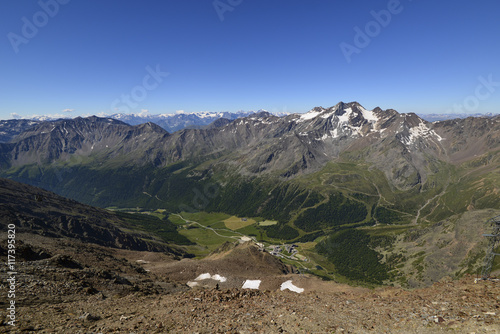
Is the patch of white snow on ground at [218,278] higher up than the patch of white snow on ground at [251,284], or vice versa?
the patch of white snow on ground at [218,278]

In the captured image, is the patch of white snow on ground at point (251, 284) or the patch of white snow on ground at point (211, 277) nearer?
the patch of white snow on ground at point (251, 284)

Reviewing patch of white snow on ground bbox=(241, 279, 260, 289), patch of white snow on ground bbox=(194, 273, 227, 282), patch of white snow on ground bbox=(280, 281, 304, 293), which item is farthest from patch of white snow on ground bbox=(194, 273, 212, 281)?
patch of white snow on ground bbox=(280, 281, 304, 293)

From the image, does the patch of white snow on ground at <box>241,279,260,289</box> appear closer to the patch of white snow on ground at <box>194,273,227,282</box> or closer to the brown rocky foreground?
the patch of white snow on ground at <box>194,273,227,282</box>

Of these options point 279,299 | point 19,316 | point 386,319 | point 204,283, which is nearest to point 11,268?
point 19,316

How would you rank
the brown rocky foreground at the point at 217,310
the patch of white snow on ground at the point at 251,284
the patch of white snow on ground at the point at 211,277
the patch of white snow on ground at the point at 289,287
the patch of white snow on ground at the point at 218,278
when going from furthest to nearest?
the patch of white snow on ground at the point at 211,277 < the patch of white snow on ground at the point at 218,278 < the patch of white snow on ground at the point at 251,284 < the patch of white snow on ground at the point at 289,287 < the brown rocky foreground at the point at 217,310

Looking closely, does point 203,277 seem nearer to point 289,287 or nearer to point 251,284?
point 251,284

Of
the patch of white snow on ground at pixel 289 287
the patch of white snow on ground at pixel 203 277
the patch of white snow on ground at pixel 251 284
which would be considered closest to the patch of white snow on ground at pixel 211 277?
the patch of white snow on ground at pixel 203 277

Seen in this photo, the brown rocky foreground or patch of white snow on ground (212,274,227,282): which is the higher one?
the brown rocky foreground

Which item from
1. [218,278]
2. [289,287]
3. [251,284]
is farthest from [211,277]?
[289,287]

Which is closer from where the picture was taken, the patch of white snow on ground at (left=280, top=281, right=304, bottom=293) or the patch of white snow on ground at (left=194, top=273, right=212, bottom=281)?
the patch of white snow on ground at (left=280, top=281, right=304, bottom=293)

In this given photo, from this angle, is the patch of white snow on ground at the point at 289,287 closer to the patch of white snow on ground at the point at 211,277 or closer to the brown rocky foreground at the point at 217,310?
the patch of white snow on ground at the point at 211,277

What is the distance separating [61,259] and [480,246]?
688ft

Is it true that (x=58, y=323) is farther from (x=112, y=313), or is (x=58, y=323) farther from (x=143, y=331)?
(x=143, y=331)

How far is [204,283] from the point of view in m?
61.4
